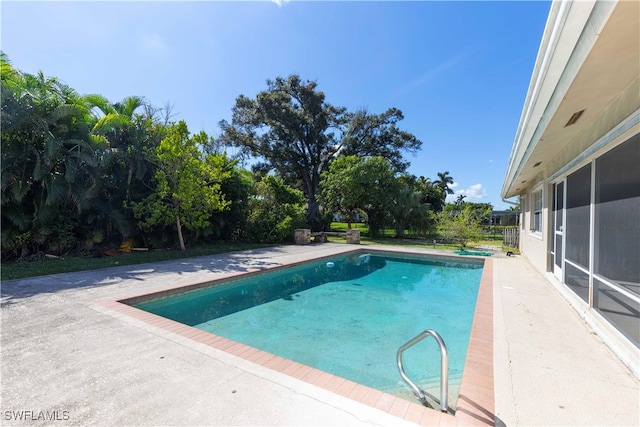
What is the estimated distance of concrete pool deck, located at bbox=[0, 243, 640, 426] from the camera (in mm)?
2600

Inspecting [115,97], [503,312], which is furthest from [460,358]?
[115,97]

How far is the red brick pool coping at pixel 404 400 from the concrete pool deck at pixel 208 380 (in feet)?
0.18

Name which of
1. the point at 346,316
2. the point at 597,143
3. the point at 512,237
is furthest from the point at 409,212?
the point at 597,143

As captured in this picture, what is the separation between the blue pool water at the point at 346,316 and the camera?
4844 mm

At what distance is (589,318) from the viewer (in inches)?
194

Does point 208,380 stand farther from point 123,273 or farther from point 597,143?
point 123,273

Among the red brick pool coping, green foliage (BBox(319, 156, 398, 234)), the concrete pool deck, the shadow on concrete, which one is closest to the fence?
green foliage (BBox(319, 156, 398, 234))

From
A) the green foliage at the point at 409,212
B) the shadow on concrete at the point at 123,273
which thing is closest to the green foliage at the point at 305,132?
the green foliage at the point at 409,212

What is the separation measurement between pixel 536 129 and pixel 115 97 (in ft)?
54.7

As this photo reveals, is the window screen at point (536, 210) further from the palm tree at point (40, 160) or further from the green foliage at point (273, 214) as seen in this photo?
the palm tree at point (40, 160)

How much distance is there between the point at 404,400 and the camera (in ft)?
9.57

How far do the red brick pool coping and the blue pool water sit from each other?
732 mm

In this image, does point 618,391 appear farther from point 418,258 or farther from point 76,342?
point 418,258

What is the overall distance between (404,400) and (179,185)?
39.4ft
